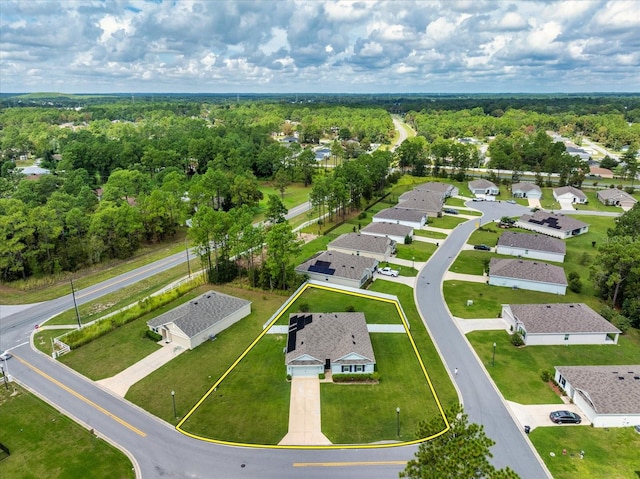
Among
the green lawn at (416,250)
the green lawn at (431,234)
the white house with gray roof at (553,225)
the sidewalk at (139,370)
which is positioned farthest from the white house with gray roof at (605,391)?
the white house with gray roof at (553,225)

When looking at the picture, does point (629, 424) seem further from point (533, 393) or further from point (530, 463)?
point (530, 463)

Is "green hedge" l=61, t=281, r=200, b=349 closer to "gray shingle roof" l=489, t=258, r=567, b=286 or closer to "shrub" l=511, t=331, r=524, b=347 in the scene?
"shrub" l=511, t=331, r=524, b=347

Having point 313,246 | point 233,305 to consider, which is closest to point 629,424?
point 233,305

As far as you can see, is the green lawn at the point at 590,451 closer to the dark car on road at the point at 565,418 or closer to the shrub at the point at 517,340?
the dark car on road at the point at 565,418

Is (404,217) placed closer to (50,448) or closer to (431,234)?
(431,234)

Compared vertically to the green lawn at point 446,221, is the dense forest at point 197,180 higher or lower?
higher

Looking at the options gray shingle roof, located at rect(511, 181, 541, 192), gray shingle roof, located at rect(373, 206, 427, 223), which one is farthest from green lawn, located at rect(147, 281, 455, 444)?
gray shingle roof, located at rect(511, 181, 541, 192)

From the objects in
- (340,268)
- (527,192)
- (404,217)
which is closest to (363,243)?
(340,268)
